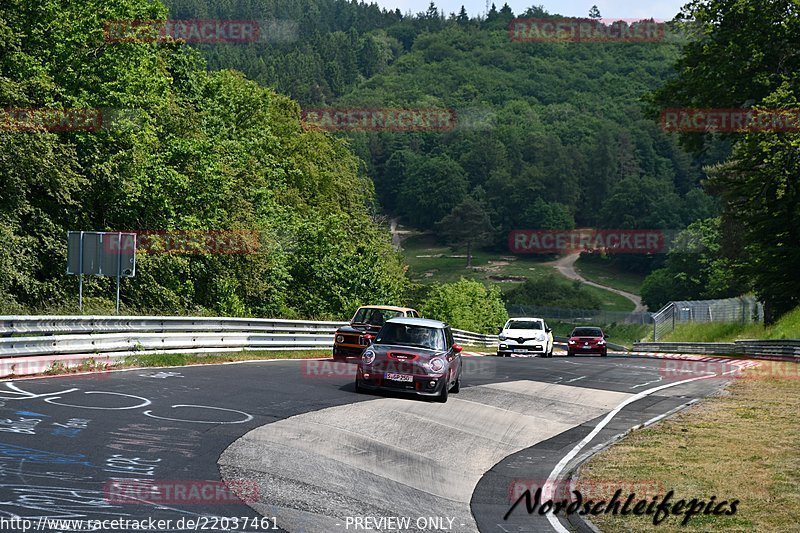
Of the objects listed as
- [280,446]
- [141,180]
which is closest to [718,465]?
[280,446]

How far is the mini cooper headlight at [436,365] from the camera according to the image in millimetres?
19625

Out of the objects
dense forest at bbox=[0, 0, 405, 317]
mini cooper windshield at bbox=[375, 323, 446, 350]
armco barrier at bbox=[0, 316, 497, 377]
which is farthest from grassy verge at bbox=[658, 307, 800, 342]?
mini cooper windshield at bbox=[375, 323, 446, 350]

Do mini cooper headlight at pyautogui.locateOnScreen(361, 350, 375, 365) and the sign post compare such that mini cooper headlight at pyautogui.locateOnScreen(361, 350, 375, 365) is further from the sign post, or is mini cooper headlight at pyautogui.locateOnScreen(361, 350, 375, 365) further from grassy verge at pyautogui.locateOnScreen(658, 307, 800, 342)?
grassy verge at pyautogui.locateOnScreen(658, 307, 800, 342)

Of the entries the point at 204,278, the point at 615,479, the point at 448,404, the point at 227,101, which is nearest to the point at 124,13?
the point at 204,278

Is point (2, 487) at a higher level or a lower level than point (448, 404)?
higher

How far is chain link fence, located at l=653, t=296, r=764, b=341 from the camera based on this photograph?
61.2 m

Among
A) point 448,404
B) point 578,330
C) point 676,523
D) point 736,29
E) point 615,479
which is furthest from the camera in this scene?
point 578,330

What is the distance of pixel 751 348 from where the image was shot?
48500 millimetres

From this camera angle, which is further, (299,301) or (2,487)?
(299,301)

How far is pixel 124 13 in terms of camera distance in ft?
129

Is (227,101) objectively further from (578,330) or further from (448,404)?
(448,404)

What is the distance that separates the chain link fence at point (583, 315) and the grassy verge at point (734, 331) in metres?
42.3

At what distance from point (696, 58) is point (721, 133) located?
399 cm

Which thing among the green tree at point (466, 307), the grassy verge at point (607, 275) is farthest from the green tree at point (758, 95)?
the grassy verge at point (607, 275)
